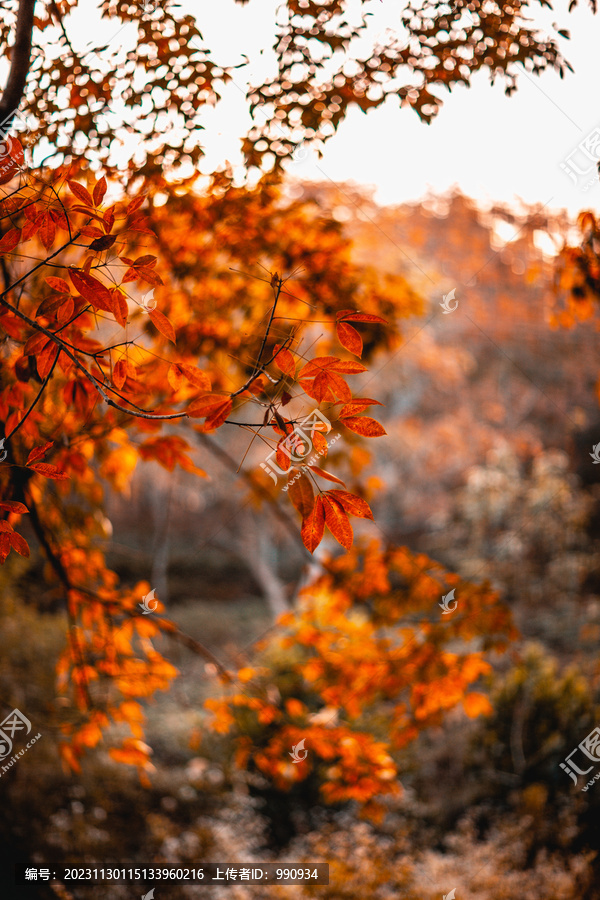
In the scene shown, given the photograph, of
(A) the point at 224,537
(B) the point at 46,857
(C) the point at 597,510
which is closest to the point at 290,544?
(A) the point at 224,537

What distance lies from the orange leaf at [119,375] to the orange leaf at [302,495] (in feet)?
1.03

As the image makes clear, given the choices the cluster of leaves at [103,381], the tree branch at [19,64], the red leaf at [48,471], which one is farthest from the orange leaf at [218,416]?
the tree branch at [19,64]

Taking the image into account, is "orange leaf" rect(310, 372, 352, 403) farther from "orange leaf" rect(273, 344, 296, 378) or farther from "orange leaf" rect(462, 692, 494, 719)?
"orange leaf" rect(462, 692, 494, 719)

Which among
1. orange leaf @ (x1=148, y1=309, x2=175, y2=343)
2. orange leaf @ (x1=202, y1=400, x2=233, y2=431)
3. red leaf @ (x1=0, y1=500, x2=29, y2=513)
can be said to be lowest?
orange leaf @ (x1=202, y1=400, x2=233, y2=431)

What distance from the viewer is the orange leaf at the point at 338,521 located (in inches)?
27.5

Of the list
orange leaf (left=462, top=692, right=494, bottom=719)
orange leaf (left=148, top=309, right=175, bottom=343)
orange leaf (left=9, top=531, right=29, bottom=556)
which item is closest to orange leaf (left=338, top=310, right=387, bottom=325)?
orange leaf (left=148, top=309, right=175, bottom=343)

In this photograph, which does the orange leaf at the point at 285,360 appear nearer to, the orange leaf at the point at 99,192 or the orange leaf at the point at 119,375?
the orange leaf at the point at 119,375

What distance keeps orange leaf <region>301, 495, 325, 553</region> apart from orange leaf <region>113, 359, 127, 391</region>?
35cm

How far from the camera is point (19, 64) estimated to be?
3.74ft

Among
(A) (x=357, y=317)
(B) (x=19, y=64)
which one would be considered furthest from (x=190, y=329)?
(A) (x=357, y=317)

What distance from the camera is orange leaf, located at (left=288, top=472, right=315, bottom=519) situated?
0.70 m

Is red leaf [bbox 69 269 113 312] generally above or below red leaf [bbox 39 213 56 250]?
below

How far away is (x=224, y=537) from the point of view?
10.4 metres

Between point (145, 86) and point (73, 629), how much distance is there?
1.50m
